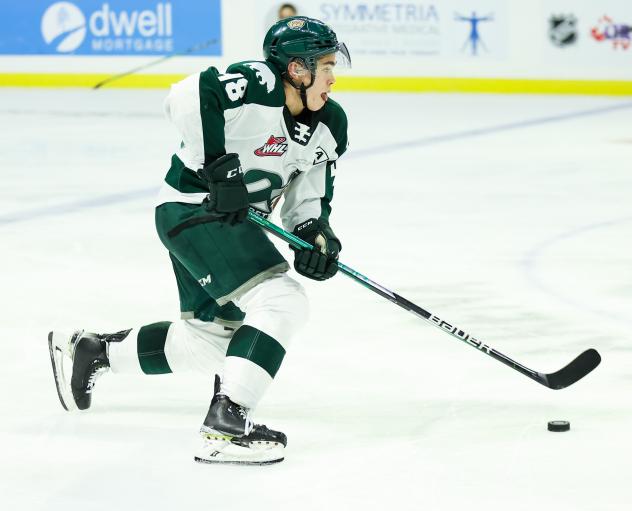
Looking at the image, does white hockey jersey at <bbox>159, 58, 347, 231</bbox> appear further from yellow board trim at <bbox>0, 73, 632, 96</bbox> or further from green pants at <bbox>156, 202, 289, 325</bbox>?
yellow board trim at <bbox>0, 73, 632, 96</bbox>

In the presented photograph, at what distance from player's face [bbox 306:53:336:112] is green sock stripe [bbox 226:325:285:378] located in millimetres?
528

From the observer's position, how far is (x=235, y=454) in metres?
2.76

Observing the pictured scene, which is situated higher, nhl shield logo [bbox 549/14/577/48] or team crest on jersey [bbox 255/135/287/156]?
team crest on jersey [bbox 255/135/287/156]

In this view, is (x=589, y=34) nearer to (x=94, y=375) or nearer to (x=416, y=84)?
(x=416, y=84)

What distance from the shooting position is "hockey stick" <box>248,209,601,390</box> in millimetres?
2956

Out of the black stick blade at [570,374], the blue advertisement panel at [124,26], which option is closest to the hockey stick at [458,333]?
the black stick blade at [570,374]

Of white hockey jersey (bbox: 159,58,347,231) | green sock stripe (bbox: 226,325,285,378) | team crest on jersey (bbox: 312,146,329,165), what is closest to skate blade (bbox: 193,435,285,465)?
green sock stripe (bbox: 226,325,285,378)

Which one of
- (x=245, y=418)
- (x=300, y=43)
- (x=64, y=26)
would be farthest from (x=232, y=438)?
(x=64, y=26)

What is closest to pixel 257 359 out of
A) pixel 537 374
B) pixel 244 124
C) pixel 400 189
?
pixel 244 124

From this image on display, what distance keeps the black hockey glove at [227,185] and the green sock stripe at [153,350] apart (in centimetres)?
41

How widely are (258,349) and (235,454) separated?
235 millimetres

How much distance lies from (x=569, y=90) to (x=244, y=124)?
27.0 ft

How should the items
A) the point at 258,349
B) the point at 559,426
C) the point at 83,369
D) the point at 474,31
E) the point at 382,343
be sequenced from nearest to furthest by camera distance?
the point at 258,349
the point at 559,426
the point at 83,369
the point at 382,343
the point at 474,31

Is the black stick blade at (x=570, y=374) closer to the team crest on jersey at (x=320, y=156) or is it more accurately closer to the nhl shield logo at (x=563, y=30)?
the team crest on jersey at (x=320, y=156)
